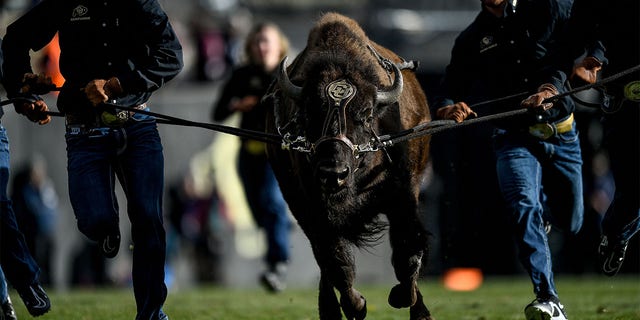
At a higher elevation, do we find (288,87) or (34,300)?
(288,87)

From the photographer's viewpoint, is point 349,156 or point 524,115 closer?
point 349,156

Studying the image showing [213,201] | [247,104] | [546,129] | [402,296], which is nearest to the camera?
[402,296]

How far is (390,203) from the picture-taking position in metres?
7.74

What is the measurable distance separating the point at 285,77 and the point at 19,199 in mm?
11076

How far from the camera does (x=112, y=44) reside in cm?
732

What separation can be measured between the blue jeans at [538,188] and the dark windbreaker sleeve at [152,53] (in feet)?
7.95

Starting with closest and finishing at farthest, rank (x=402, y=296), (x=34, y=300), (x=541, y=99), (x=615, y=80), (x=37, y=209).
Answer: (x=541, y=99) → (x=402, y=296) → (x=34, y=300) → (x=615, y=80) → (x=37, y=209)

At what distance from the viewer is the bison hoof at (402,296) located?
7688 millimetres

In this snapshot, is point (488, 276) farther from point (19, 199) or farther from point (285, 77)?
point (285, 77)

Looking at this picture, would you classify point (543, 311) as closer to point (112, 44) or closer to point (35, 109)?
point (112, 44)

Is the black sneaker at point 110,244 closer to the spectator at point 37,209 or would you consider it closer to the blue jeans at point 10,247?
the blue jeans at point 10,247

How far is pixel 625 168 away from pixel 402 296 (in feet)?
5.97

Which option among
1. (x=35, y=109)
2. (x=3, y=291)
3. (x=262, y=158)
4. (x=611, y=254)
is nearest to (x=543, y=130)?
(x=611, y=254)

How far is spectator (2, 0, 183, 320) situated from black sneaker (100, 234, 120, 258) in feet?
0.12
